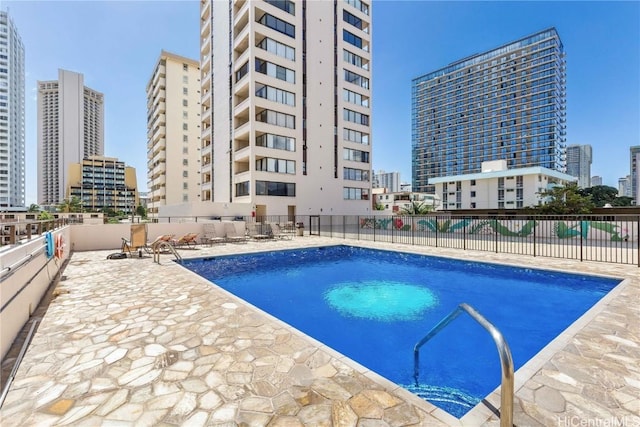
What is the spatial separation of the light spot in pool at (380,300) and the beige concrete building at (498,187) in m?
61.3

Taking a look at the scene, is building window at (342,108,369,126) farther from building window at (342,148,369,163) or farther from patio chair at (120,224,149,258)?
patio chair at (120,224,149,258)

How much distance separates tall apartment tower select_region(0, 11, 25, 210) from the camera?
2997 inches

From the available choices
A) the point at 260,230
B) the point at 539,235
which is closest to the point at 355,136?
the point at 260,230

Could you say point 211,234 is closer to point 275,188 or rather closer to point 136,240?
point 136,240

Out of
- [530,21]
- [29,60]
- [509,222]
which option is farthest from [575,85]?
[29,60]

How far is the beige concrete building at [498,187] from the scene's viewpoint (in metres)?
58.3

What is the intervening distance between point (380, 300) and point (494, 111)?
139763 mm

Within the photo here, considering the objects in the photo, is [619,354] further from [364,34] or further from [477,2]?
[364,34]

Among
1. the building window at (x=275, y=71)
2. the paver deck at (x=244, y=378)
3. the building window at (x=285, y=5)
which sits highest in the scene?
the building window at (x=285, y=5)

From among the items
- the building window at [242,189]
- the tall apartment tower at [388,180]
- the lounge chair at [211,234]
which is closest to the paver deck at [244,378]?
the lounge chair at [211,234]

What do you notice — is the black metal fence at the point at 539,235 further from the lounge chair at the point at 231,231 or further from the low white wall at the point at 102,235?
the low white wall at the point at 102,235

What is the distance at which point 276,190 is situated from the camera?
107ft

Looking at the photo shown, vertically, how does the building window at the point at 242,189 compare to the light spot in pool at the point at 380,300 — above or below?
above

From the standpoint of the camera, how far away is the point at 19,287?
15.2ft
